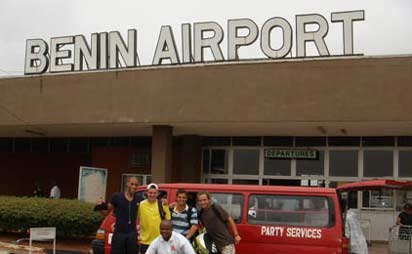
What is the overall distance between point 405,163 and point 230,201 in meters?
10.5

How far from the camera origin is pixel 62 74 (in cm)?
1883

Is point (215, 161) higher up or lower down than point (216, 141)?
lower down

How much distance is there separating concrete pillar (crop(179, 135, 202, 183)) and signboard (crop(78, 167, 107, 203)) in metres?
2.95

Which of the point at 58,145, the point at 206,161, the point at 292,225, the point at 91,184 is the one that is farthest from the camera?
the point at 58,145

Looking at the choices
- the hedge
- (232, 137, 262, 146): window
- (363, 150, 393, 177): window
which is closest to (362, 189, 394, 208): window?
(363, 150, 393, 177): window

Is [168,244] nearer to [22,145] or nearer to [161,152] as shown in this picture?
[161,152]

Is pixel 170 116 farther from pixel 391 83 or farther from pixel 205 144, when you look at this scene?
pixel 391 83

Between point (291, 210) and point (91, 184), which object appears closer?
point (291, 210)

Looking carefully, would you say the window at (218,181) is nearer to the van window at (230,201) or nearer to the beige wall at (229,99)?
the beige wall at (229,99)

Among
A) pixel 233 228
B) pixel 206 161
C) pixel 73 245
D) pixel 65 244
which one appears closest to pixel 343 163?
pixel 206 161

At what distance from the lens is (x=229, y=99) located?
16.6 meters

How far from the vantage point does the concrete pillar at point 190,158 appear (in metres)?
20.3

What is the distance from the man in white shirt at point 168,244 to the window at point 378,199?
496 inches

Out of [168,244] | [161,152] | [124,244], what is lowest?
[124,244]
